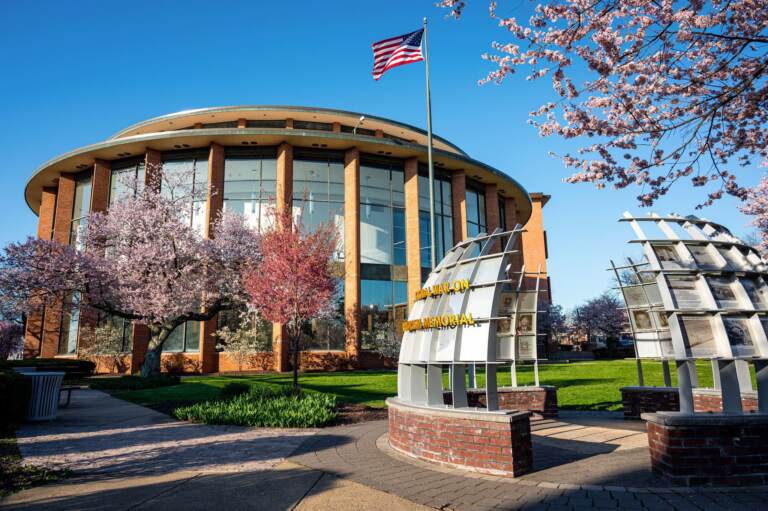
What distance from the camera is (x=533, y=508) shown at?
4.48m

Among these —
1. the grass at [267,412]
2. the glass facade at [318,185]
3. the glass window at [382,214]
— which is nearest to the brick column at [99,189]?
the glass facade at [318,185]

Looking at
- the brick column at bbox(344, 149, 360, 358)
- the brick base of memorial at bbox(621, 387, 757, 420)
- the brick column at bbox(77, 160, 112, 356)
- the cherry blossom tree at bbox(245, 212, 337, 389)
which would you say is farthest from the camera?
the brick column at bbox(77, 160, 112, 356)

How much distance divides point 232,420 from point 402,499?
253 inches

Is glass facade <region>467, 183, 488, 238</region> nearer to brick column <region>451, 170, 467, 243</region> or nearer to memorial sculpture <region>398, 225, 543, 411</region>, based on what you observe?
brick column <region>451, 170, 467, 243</region>

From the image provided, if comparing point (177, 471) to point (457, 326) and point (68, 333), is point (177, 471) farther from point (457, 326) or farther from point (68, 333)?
point (68, 333)

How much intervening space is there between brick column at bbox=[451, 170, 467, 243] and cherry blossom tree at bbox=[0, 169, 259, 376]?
51.3 ft

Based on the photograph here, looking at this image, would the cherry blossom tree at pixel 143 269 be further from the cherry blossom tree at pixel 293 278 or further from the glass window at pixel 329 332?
the glass window at pixel 329 332

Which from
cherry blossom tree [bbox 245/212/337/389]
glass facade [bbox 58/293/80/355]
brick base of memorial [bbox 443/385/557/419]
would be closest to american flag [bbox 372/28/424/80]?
cherry blossom tree [bbox 245/212/337/389]

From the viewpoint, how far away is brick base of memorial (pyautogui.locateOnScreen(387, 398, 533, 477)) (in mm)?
5551

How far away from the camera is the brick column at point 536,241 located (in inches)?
1954

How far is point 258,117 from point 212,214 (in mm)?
8344

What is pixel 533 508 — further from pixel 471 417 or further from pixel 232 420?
pixel 232 420

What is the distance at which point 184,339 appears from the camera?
28953 millimetres

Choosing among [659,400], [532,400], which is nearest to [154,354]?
[532,400]
